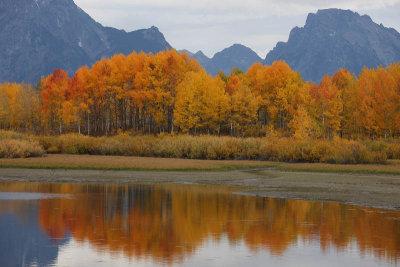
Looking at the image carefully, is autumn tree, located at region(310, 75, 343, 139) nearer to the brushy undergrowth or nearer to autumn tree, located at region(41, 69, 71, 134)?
the brushy undergrowth

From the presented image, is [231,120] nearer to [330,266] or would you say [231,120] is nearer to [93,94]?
[93,94]

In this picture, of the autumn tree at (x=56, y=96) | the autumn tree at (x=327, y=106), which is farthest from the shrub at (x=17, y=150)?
the autumn tree at (x=327, y=106)

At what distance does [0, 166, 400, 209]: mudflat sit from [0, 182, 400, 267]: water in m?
2.10

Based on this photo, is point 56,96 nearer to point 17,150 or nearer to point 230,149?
point 17,150

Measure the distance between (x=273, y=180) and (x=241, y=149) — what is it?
17133 millimetres

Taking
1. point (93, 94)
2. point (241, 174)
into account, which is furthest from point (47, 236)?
point (93, 94)

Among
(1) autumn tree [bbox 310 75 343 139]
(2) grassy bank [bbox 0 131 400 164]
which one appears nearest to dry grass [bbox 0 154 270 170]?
(2) grassy bank [bbox 0 131 400 164]

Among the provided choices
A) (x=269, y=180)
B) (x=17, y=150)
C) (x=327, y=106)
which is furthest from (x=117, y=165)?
(x=327, y=106)

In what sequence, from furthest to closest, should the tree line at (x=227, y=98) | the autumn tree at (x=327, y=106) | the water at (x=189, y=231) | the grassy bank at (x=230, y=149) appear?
the autumn tree at (x=327, y=106) < the tree line at (x=227, y=98) < the grassy bank at (x=230, y=149) < the water at (x=189, y=231)

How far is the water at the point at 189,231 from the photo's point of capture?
13547 mm

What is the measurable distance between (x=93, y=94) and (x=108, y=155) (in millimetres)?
38544

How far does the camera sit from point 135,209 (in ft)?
70.7

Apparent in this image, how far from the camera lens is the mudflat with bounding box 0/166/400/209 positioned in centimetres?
2567

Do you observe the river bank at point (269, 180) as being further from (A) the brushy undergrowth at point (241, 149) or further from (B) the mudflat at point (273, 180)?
(A) the brushy undergrowth at point (241, 149)
